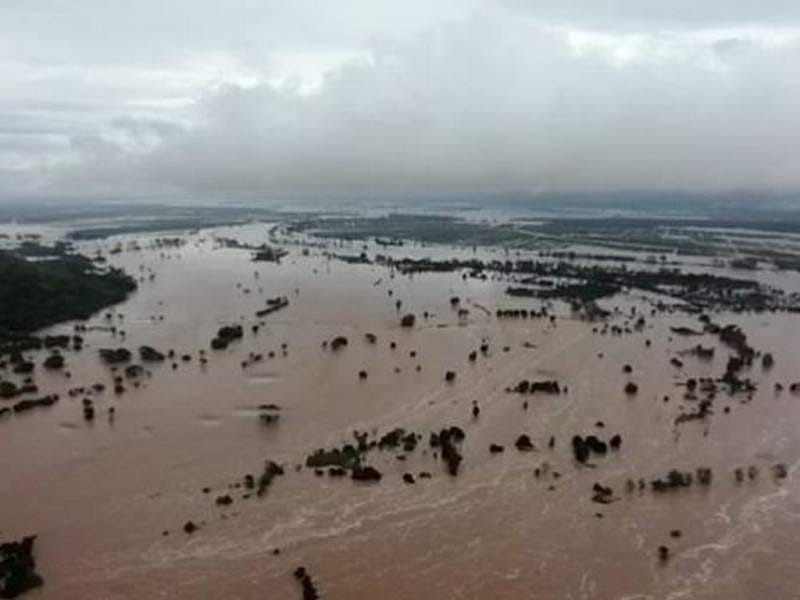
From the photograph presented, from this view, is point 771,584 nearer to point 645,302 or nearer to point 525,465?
point 525,465

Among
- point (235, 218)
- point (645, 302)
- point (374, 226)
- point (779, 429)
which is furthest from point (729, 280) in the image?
point (235, 218)

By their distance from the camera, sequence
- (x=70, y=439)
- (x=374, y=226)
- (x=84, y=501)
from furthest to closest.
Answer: (x=374, y=226) → (x=70, y=439) → (x=84, y=501)

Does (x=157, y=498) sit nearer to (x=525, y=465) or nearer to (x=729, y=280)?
(x=525, y=465)

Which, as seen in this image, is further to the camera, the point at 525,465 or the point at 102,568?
the point at 525,465

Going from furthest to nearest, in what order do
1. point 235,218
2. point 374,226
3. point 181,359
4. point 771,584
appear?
point 235,218
point 374,226
point 181,359
point 771,584

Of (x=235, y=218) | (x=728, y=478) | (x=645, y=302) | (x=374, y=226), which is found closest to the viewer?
(x=728, y=478)

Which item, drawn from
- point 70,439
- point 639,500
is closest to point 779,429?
point 639,500
